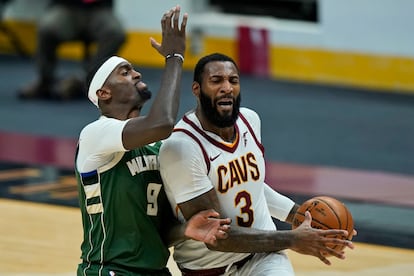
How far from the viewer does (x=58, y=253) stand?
9086 mm

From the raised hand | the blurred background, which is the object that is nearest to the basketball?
the raised hand

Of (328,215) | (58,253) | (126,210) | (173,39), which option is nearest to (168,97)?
(173,39)

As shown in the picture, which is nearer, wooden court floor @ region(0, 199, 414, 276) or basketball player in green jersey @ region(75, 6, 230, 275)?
basketball player in green jersey @ region(75, 6, 230, 275)

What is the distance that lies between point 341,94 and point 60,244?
7.60 metres

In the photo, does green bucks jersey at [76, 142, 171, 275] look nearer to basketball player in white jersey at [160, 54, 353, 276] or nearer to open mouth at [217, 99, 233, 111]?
basketball player in white jersey at [160, 54, 353, 276]

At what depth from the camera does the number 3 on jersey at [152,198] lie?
6379mm

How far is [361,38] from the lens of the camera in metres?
16.3

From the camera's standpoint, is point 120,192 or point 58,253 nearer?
point 120,192

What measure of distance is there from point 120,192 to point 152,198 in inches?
7.3

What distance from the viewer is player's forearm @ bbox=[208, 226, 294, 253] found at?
20.3 ft

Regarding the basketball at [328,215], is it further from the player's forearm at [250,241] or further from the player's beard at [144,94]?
the player's beard at [144,94]

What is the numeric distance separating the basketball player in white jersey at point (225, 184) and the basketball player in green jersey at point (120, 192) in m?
0.13

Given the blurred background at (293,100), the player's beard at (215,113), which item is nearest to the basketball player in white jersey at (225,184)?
the player's beard at (215,113)

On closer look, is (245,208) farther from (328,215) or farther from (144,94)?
(144,94)
